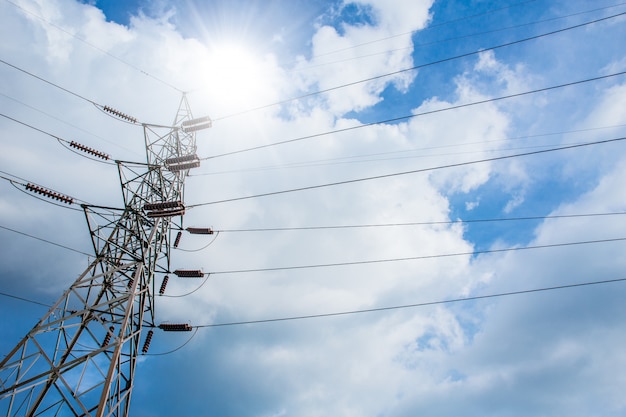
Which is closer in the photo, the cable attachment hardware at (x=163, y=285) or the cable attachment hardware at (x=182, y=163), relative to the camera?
the cable attachment hardware at (x=182, y=163)

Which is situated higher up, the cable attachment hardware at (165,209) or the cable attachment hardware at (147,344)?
the cable attachment hardware at (165,209)

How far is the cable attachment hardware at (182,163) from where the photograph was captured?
1703cm

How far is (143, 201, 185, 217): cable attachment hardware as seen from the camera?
1437 centimetres

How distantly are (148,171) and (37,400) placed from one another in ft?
33.0

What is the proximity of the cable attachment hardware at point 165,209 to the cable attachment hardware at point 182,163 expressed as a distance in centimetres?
332

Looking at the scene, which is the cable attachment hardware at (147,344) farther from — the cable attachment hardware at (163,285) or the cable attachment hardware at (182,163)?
the cable attachment hardware at (182,163)

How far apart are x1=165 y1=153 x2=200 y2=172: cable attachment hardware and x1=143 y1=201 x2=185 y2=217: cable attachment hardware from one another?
10.9 ft

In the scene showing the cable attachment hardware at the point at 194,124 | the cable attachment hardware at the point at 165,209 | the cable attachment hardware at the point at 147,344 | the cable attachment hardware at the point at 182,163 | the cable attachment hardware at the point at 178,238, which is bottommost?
the cable attachment hardware at the point at 147,344

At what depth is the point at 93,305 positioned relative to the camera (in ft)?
44.6

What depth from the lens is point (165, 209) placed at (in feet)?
47.7

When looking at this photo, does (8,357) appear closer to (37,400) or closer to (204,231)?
(37,400)

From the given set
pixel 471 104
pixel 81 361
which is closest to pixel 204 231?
pixel 81 361

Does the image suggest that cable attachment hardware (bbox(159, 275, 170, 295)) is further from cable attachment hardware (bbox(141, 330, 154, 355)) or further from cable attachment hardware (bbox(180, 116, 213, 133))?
cable attachment hardware (bbox(180, 116, 213, 133))

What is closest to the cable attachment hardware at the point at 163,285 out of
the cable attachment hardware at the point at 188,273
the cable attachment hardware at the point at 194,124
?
the cable attachment hardware at the point at 188,273
